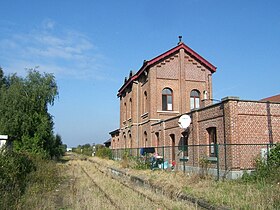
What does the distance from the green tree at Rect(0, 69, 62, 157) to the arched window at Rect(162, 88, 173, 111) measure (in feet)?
38.4

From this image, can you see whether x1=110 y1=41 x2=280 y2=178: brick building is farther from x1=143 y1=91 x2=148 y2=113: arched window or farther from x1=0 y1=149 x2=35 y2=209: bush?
x1=0 y1=149 x2=35 y2=209: bush

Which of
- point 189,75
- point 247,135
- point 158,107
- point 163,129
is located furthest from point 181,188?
point 189,75

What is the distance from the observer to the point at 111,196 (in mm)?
11562

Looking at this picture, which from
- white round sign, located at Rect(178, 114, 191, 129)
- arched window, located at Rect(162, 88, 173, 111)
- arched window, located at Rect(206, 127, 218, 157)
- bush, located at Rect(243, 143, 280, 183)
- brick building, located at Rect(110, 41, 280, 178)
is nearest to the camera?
bush, located at Rect(243, 143, 280, 183)

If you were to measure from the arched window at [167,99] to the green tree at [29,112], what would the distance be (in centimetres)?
1172

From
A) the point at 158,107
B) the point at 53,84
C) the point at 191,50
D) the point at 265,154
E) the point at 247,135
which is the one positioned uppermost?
the point at 191,50

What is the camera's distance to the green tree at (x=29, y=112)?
28297mm

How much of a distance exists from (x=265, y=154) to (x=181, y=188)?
5293 millimetres

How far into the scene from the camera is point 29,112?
29.3 meters

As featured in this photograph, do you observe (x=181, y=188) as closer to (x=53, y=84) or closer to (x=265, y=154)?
(x=265, y=154)

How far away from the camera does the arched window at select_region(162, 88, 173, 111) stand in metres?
27.2

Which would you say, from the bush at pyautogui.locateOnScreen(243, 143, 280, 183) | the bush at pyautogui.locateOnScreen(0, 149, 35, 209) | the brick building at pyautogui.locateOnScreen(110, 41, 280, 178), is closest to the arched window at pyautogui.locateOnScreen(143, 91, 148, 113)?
the brick building at pyautogui.locateOnScreen(110, 41, 280, 178)

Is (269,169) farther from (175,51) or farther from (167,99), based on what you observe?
(175,51)

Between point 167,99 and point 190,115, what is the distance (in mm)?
8256
